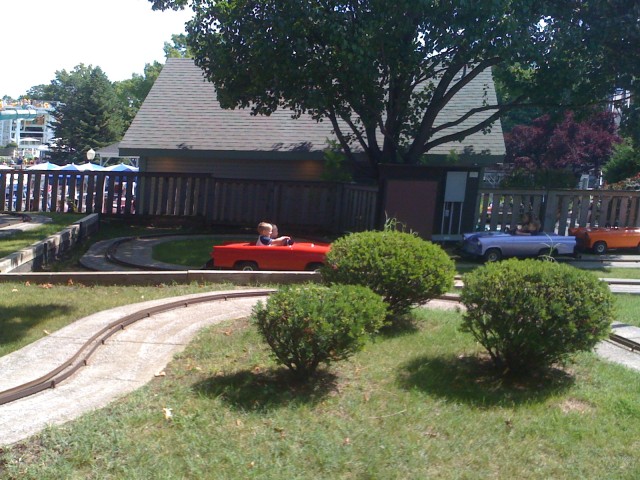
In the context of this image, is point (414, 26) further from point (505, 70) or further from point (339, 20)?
point (505, 70)

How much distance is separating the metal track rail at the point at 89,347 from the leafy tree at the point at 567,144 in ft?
88.5

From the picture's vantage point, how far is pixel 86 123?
2638 inches

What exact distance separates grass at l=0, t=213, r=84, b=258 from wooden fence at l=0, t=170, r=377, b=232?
4.52 ft

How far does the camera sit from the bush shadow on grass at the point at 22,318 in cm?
721

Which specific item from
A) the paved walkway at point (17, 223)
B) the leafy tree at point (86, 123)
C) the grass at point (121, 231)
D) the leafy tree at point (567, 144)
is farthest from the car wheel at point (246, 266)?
the leafy tree at point (86, 123)

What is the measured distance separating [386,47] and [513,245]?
4.81 metres

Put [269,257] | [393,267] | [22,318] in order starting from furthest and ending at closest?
[269,257] → [22,318] → [393,267]

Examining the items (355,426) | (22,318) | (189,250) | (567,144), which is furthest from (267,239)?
(567,144)

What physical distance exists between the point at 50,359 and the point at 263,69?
10.4 meters

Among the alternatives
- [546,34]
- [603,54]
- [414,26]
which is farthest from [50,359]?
[603,54]

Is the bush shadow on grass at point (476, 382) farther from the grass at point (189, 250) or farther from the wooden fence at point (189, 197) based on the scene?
the wooden fence at point (189, 197)

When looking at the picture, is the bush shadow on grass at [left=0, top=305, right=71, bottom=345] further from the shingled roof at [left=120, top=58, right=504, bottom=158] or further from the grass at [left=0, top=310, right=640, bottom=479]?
the shingled roof at [left=120, top=58, right=504, bottom=158]

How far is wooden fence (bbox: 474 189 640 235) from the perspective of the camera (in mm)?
18094

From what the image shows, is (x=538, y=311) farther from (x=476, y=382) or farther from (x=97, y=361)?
(x=97, y=361)
